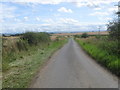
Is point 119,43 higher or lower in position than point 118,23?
lower

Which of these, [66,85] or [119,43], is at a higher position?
[119,43]

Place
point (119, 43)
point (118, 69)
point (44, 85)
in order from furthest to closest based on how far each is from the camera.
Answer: point (119, 43), point (118, 69), point (44, 85)

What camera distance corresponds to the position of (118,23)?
16500 mm

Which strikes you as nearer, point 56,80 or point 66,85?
point 66,85

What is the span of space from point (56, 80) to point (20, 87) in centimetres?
183

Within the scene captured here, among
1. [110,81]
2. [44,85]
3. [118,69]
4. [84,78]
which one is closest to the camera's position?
[44,85]

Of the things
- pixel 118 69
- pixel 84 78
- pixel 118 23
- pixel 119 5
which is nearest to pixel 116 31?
pixel 118 23

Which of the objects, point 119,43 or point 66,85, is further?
point 119,43

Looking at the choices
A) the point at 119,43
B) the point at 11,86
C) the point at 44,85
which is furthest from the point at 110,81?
the point at 119,43

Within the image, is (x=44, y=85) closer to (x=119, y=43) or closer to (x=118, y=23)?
(x=119, y=43)

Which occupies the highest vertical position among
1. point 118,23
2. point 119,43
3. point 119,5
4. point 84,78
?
point 119,5

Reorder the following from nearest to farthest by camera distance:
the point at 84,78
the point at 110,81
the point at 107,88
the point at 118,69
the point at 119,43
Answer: the point at 107,88 < the point at 110,81 < the point at 84,78 < the point at 118,69 < the point at 119,43

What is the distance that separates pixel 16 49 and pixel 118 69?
535 inches

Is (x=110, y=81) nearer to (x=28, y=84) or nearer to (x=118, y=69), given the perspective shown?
(x=118, y=69)
